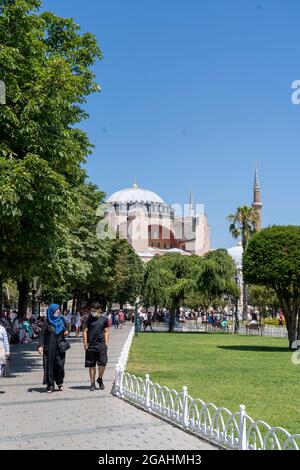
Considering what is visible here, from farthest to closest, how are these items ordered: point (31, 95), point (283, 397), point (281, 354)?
point (281, 354), point (31, 95), point (283, 397)

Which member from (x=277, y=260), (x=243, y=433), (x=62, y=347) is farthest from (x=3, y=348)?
(x=277, y=260)

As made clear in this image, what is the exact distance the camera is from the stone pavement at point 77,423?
257 inches

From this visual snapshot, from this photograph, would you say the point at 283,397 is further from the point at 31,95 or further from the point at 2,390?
the point at 31,95

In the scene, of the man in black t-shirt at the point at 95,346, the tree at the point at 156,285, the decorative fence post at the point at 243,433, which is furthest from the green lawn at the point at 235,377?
the tree at the point at 156,285

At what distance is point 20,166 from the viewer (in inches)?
464

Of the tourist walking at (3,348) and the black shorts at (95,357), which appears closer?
the tourist walking at (3,348)

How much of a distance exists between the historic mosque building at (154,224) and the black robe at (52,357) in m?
94.7

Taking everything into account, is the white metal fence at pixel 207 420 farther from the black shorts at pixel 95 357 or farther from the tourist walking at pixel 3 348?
the tourist walking at pixel 3 348

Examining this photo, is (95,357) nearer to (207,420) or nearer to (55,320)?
Answer: (55,320)

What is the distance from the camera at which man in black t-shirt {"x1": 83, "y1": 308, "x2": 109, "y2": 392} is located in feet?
35.2

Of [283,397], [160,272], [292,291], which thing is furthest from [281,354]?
[160,272]

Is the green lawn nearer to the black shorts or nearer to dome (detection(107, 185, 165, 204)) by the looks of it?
the black shorts

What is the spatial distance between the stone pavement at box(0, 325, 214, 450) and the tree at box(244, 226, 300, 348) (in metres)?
12.4
